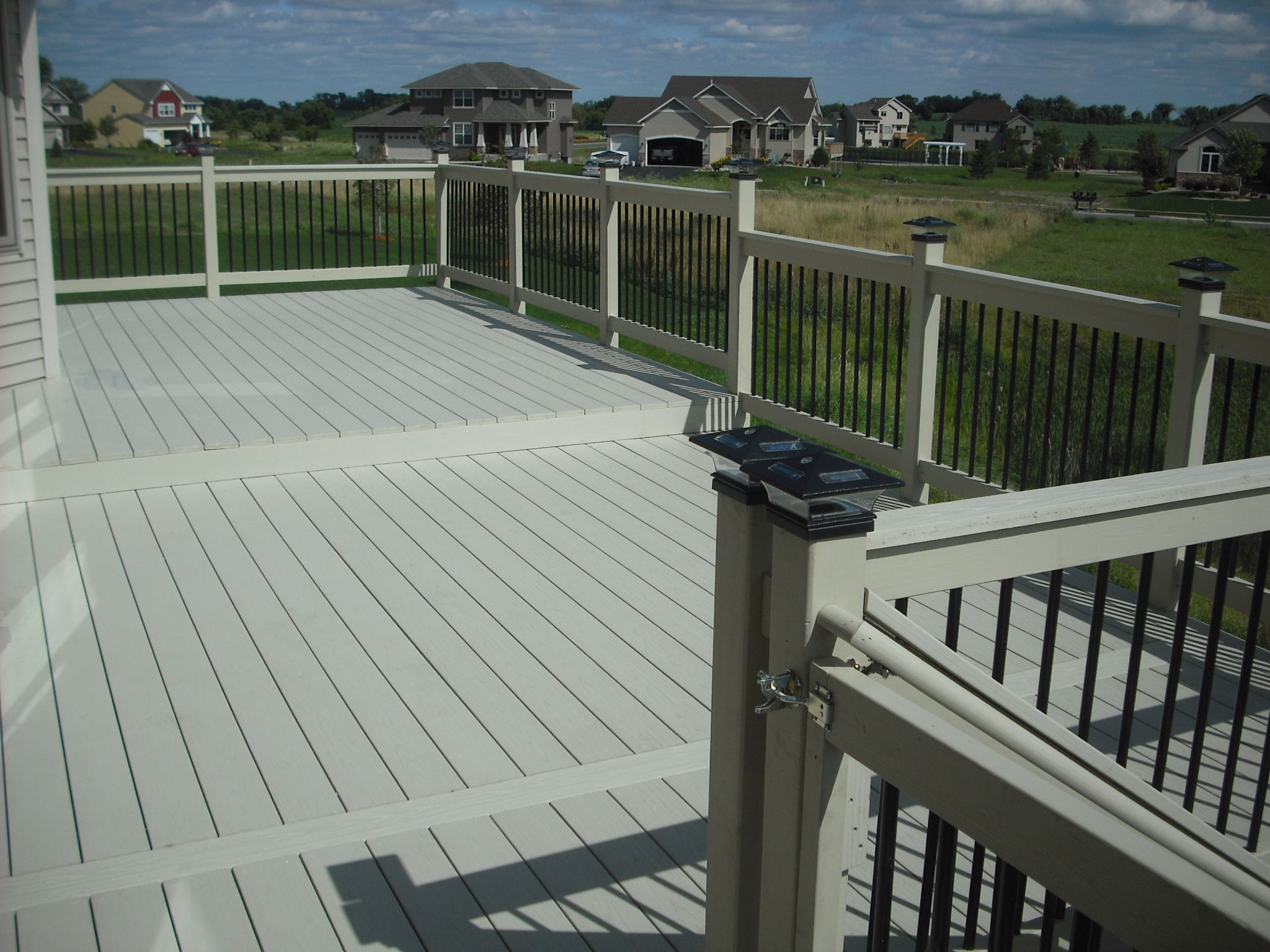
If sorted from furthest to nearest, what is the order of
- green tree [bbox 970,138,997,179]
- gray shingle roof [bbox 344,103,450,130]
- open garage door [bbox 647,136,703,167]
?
1. open garage door [bbox 647,136,703,167]
2. green tree [bbox 970,138,997,179]
3. gray shingle roof [bbox 344,103,450,130]

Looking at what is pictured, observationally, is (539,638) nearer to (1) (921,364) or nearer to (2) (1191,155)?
(1) (921,364)

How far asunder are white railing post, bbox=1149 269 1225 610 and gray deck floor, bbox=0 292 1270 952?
597 millimetres

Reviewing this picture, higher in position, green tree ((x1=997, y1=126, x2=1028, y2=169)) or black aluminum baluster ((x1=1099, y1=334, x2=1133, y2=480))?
green tree ((x1=997, y1=126, x2=1028, y2=169))

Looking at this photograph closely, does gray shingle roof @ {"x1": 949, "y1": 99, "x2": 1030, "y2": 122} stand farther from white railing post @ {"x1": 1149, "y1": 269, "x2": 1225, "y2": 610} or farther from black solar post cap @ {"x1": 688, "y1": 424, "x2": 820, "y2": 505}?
black solar post cap @ {"x1": 688, "y1": 424, "x2": 820, "y2": 505}

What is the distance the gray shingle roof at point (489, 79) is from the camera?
169 feet

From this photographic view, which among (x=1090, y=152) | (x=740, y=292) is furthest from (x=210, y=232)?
(x=1090, y=152)

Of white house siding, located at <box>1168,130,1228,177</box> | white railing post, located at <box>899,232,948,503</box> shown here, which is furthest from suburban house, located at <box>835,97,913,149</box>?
white railing post, located at <box>899,232,948,503</box>

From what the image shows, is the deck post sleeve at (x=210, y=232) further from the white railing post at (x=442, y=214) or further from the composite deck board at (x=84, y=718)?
the composite deck board at (x=84, y=718)

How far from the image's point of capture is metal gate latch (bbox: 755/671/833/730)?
130 cm

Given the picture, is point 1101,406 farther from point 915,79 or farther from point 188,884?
point 915,79

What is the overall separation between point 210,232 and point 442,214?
5.97 ft

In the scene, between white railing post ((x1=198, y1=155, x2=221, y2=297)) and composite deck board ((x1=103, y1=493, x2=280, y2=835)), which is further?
white railing post ((x1=198, y1=155, x2=221, y2=297))

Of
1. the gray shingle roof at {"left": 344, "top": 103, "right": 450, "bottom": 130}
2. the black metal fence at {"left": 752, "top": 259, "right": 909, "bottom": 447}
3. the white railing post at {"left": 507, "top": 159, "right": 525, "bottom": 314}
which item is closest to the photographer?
the black metal fence at {"left": 752, "top": 259, "right": 909, "bottom": 447}

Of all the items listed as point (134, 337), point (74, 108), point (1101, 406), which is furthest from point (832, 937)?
point (1101, 406)
